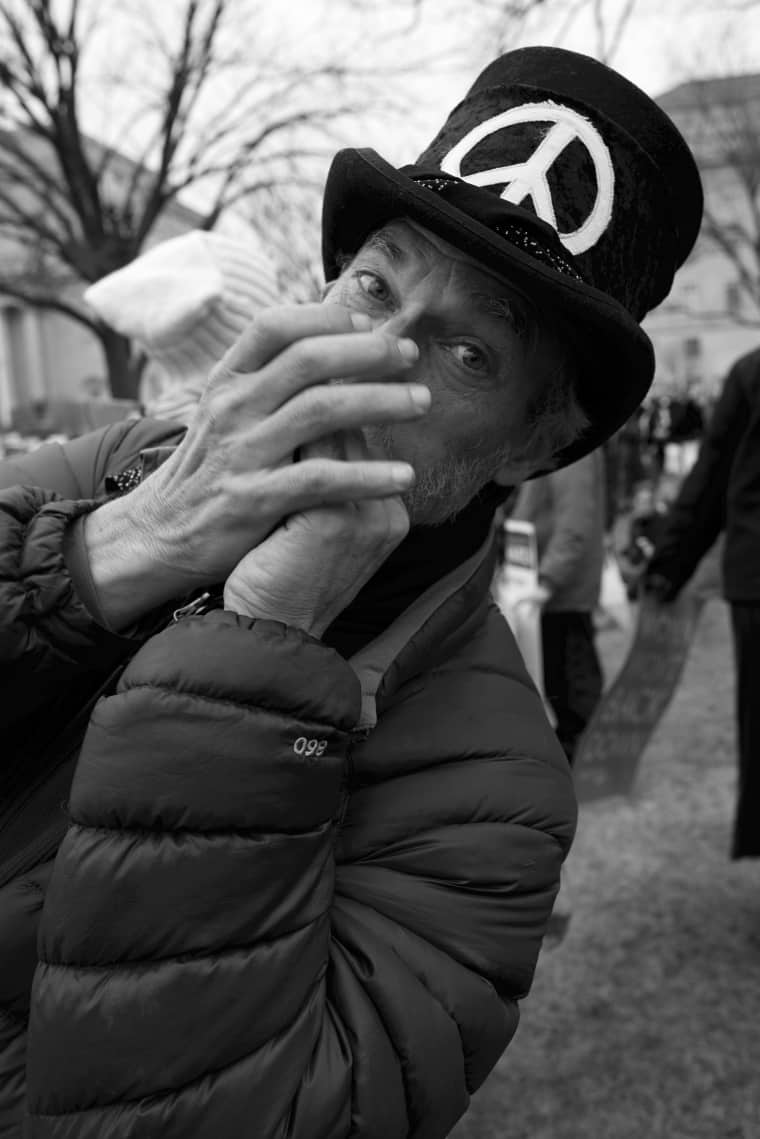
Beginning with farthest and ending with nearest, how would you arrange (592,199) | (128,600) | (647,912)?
1. (647,912)
2. (592,199)
3. (128,600)

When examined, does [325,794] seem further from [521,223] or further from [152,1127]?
[521,223]

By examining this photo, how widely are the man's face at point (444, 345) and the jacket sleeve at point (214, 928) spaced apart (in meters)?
0.35

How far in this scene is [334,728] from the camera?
3.38 feet

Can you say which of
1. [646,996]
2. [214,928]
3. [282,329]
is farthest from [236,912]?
[646,996]

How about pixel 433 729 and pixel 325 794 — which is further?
pixel 433 729

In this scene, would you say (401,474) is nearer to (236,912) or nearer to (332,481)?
(332,481)

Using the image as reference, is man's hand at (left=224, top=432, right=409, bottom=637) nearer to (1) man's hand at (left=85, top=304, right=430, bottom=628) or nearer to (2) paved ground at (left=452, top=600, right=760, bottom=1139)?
(1) man's hand at (left=85, top=304, right=430, bottom=628)

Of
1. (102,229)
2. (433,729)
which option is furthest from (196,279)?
(102,229)

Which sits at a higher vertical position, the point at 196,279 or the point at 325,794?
the point at 196,279

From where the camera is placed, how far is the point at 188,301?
2496 mm

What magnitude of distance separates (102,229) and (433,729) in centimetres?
1016

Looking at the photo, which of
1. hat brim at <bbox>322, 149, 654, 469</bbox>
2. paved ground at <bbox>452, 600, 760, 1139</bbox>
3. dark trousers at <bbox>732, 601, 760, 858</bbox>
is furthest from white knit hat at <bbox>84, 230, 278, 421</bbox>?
paved ground at <bbox>452, 600, 760, 1139</bbox>

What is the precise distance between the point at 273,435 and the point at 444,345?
1.27 ft

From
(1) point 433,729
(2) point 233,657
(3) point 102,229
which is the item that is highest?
(2) point 233,657
